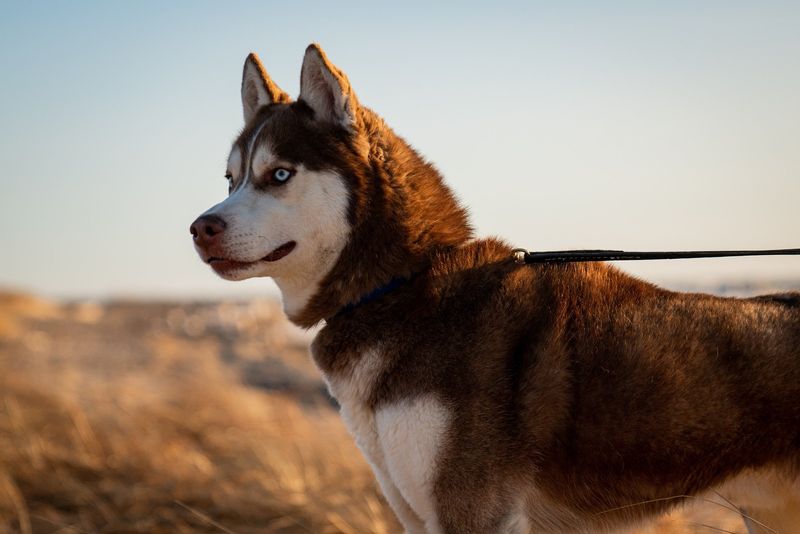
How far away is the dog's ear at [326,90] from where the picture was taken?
3656 millimetres

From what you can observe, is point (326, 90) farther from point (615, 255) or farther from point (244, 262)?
point (615, 255)

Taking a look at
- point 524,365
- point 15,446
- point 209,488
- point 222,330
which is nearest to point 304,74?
point 524,365

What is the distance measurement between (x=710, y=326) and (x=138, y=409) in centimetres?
833

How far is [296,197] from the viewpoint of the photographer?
3.56m

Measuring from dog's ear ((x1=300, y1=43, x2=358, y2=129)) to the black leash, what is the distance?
0.95 meters

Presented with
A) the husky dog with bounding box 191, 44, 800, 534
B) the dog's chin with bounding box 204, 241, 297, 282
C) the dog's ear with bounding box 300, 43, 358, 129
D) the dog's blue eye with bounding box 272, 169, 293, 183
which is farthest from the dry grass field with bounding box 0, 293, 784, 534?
the dog's ear with bounding box 300, 43, 358, 129

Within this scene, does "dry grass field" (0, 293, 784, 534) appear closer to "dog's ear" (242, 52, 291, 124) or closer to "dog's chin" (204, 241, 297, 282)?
"dog's chin" (204, 241, 297, 282)

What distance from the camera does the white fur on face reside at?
11.6ft

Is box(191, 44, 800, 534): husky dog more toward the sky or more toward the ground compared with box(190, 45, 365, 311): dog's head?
more toward the ground

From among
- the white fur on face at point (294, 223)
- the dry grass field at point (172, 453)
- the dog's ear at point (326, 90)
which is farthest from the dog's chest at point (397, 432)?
the dog's ear at point (326, 90)

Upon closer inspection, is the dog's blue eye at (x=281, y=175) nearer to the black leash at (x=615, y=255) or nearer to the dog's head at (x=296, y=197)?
the dog's head at (x=296, y=197)

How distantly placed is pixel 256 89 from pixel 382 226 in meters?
1.25

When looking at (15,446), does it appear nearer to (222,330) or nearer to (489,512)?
(489,512)

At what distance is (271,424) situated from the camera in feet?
33.1
